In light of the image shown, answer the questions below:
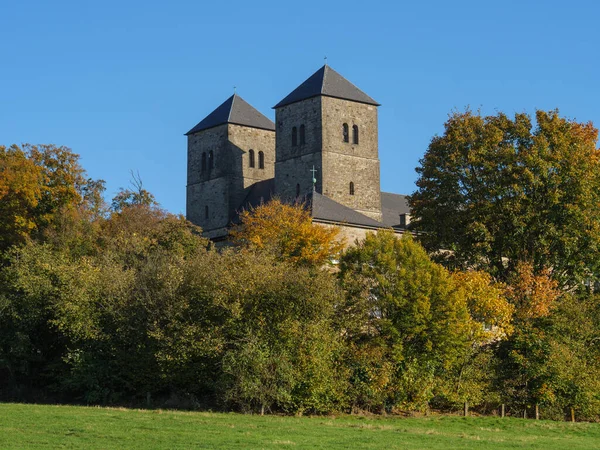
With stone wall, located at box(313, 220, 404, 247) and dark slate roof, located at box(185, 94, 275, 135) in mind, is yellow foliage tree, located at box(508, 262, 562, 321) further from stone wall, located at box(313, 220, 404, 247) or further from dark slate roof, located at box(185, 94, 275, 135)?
dark slate roof, located at box(185, 94, 275, 135)

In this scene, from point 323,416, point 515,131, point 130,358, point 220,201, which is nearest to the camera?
point 323,416

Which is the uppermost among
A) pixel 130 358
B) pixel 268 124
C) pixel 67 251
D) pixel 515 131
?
pixel 268 124

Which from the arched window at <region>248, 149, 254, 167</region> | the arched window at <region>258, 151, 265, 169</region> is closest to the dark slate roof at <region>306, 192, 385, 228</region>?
the arched window at <region>248, 149, 254, 167</region>

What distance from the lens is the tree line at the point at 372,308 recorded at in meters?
36.4

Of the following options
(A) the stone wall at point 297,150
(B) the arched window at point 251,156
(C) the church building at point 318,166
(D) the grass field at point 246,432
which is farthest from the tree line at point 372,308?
(B) the arched window at point 251,156

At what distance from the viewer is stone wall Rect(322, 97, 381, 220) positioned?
2749 inches

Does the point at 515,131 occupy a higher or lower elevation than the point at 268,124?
lower

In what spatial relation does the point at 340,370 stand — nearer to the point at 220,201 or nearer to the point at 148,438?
the point at 148,438

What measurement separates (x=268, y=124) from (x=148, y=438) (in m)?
57.8

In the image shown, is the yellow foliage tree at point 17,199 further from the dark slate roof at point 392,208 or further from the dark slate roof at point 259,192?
the dark slate roof at point 392,208

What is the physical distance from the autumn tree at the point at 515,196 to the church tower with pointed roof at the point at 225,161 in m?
32.5

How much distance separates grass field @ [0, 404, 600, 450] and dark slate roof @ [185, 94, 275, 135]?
4777 centimetres

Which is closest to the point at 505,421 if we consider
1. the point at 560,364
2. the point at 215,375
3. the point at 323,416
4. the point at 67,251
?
the point at 560,364

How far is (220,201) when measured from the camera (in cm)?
7894
